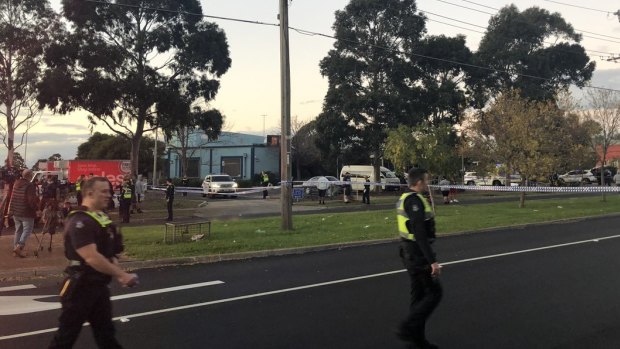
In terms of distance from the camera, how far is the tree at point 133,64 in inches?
1124

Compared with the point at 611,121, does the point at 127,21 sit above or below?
above

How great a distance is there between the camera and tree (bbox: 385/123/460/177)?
27188 mm

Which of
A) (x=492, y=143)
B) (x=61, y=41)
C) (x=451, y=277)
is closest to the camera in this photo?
(x=451, y=277)

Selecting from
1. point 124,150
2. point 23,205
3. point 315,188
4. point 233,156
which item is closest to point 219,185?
point 315,188

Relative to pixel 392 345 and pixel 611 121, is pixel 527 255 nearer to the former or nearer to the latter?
pixel 392 345

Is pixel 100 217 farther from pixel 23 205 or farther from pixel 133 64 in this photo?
pixel 133 64

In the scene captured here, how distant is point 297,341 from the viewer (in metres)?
5.24

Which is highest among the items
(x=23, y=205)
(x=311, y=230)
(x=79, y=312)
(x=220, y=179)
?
(x=220, y=179)

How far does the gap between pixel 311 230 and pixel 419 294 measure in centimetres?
1000

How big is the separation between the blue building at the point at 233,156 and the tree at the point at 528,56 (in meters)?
23.7

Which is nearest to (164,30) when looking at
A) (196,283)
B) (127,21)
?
(127,21)

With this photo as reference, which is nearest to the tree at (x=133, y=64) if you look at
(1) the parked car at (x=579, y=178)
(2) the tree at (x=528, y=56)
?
(2) the tree at (x=528, y=56)

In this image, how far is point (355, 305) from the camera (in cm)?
666

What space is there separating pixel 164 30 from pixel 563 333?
30507 mm
